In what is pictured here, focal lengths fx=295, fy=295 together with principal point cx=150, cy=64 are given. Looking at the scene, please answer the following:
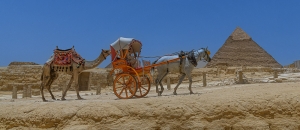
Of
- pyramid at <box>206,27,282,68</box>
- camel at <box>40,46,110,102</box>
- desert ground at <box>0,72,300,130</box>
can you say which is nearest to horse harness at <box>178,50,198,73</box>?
desert ground at <box>0,72,300,130</box>

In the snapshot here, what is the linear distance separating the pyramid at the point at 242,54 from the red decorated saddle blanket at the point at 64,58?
232ft

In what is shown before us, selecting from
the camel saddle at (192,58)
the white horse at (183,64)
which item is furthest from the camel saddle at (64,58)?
the camel saddle at (192,58)

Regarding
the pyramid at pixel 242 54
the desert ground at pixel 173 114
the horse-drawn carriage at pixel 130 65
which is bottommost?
the desert ground at pixel 173 114

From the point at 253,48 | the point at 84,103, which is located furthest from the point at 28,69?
the point at 253,48

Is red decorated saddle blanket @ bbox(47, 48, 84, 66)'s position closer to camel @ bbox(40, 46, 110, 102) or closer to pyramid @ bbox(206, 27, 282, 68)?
camel @ bbox(40, 46, 110, 102)

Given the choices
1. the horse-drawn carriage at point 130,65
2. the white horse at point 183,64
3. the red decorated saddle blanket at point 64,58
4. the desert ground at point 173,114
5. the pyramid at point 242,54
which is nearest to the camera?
the desert ground at point 173,114

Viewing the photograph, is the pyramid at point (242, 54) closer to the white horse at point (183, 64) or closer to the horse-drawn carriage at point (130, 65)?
the white horse at point (183, 64)

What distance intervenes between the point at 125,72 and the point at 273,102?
430 cm

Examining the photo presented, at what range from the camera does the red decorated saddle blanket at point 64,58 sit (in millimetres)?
9844

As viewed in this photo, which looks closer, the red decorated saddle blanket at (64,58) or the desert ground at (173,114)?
the desert ground at (173,114)

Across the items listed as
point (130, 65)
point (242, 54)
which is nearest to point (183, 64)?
point (130, 65)

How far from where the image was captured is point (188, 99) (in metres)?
7.41

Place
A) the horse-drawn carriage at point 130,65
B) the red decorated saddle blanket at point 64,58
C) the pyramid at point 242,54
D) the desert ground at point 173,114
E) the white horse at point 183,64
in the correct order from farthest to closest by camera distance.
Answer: the pyramid at point 242,54, the red decorated saddle blanket at point 64,58, the white horse at point 183,64, the horse-drawn carriage at point 130,65, the desert ground at point 173,114

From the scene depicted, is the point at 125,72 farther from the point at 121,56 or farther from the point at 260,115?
the point at 260,115
